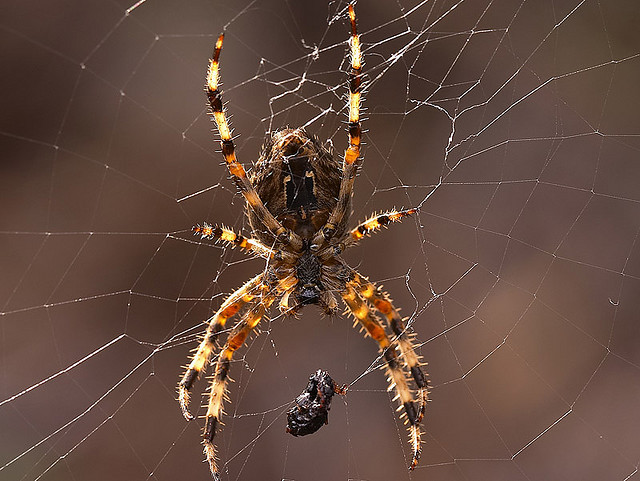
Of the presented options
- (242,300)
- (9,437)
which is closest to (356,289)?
(242,300)

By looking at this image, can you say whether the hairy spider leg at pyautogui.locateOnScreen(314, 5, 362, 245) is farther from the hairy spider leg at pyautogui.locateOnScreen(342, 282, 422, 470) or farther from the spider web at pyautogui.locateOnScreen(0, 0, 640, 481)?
the spider web at pyautogui.locateOnScreen(0, 0, 640, 481)

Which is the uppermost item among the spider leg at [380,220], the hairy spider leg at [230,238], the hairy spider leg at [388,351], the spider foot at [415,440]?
the hairy spider leg at [230,238]

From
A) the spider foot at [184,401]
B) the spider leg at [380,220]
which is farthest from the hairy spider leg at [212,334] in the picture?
the spider leg at [380,220]

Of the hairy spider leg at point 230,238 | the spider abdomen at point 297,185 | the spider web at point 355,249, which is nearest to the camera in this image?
the hairy spider leg at point 230,238

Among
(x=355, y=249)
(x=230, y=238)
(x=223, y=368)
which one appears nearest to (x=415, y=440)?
(x=223, y=368)

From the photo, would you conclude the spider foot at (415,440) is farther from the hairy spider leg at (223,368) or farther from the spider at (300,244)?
the hairy spider leg at (223,368)

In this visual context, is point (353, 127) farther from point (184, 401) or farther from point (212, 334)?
point (184, 401)

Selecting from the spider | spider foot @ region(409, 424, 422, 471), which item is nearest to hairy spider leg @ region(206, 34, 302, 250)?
the spider
